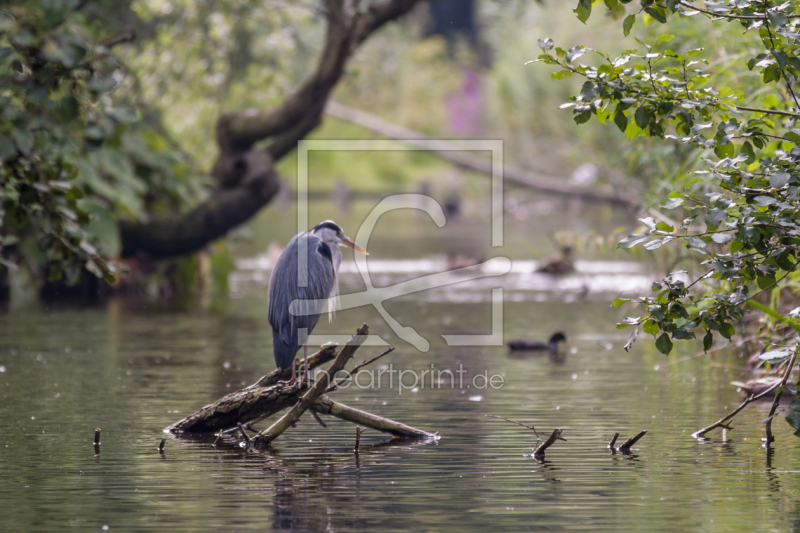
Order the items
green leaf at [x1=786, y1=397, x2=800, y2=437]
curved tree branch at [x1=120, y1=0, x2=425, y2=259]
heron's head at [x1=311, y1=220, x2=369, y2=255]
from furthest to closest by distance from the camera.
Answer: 1. curved tree branch at [x1=120, y1=0, x2=425, y2=259]
2. heron's head at [x1=311, y1=220, x2=369, y2=255]
3. green leaf at [x1=786, y1=397, x2=800, y2=437]

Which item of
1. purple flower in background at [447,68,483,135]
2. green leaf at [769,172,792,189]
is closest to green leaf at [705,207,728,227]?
green leaf at [769,172,792,189]

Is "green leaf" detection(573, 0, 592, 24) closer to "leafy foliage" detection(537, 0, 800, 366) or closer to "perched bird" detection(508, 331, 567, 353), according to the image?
"leafy foliage" detection(537, 0, 800, 366)

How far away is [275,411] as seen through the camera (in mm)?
7512

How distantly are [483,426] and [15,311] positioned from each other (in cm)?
1042

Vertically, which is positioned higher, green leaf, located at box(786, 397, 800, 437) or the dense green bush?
the dense green bush

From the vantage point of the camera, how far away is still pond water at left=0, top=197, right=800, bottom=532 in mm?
5527

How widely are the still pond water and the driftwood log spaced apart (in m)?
0.13

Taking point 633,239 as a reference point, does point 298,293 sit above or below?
below

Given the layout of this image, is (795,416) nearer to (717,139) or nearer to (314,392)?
(717,139)

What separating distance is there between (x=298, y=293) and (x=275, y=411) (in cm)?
81

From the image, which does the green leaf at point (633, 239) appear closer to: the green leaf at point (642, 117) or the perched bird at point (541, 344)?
the green leaf at point (642, 117)

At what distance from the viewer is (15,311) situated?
16.4m

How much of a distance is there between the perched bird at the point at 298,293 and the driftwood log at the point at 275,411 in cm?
16

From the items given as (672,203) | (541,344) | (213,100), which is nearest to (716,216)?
(672,203)
